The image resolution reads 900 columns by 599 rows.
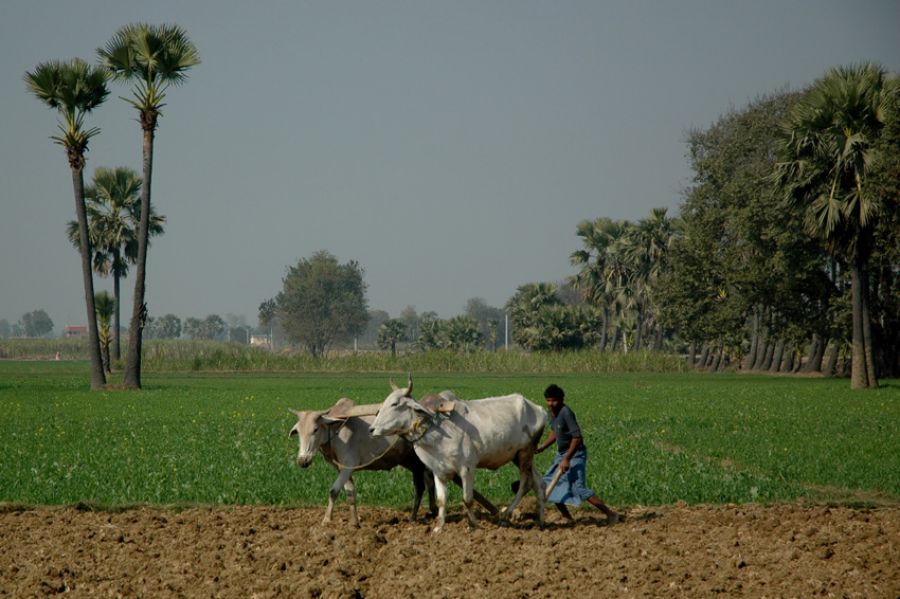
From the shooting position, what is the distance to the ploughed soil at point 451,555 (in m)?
10.5

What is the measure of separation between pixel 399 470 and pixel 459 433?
20.2ft

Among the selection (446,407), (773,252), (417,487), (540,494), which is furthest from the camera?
(773,252)

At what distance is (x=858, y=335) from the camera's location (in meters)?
46.7

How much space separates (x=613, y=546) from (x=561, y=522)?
6.32ft

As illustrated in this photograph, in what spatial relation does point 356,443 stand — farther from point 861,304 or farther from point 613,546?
point 861,304

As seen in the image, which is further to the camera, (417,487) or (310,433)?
(417,487)

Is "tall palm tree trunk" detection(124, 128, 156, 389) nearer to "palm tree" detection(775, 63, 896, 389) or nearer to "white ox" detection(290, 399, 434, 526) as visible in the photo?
"palm tree" detection(775, 63, 896, 389)

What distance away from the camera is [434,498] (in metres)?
14.3

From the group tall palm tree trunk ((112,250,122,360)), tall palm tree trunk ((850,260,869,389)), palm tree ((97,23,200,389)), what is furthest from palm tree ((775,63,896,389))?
tall palm tree trunk ((112,250,122,360))

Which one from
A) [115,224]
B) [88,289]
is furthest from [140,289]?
[115,224]

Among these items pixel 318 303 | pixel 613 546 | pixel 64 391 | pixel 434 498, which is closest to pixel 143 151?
pixel 64 391

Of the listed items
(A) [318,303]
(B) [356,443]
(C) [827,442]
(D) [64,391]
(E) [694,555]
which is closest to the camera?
(E) [694,555]

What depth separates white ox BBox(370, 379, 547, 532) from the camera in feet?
41.4

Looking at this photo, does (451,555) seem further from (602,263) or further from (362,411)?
(602,263)
